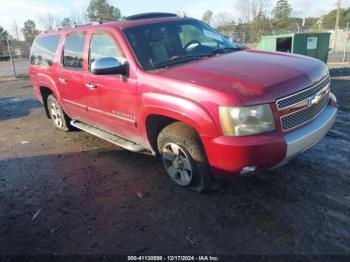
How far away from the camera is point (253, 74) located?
318 centimetres

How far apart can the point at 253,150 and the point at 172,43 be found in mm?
1964

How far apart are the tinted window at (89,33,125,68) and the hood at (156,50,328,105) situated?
79 cm

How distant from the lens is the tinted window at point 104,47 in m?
3.99

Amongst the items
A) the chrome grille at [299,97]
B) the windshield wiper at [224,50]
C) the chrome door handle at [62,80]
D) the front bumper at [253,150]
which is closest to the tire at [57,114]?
the chrome door handle at [62,80]

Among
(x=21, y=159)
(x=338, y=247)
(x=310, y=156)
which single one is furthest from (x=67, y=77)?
(x=338, y=247)

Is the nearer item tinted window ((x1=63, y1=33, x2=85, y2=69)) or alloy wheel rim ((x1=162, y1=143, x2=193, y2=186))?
alloy wheel rim ((x1=162, y1=143, x2=193, y2=186))

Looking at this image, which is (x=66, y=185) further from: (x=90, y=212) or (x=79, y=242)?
(x=79, y=242)

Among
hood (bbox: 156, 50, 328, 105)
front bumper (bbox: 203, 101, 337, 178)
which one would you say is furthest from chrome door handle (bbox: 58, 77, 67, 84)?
front bumper (bbox: 203, 101, 337, 178)

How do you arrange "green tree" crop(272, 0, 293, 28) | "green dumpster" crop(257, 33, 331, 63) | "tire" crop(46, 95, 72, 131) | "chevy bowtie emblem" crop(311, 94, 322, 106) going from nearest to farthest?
1. "chevy bowtie emblem" crop(311, 94, 322, 106)
2. "tire" crop(46, 95, 72, 131)
3. "green dumpster" crop(257, 33, 331, 63)
4. "green tree" crop(272, 0, 293, 28)

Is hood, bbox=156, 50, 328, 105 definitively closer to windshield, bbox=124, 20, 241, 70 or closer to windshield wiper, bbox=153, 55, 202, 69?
windshield wiper, bbox=153, 55, 202, 69

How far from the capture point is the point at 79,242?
118 inches

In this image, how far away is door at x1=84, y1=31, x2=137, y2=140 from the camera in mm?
3918

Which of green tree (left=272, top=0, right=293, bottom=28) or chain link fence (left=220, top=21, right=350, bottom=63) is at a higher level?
green tree (left=272, top=0, right=293, bottom=28)

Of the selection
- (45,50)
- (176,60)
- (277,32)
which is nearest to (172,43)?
(176,60)
